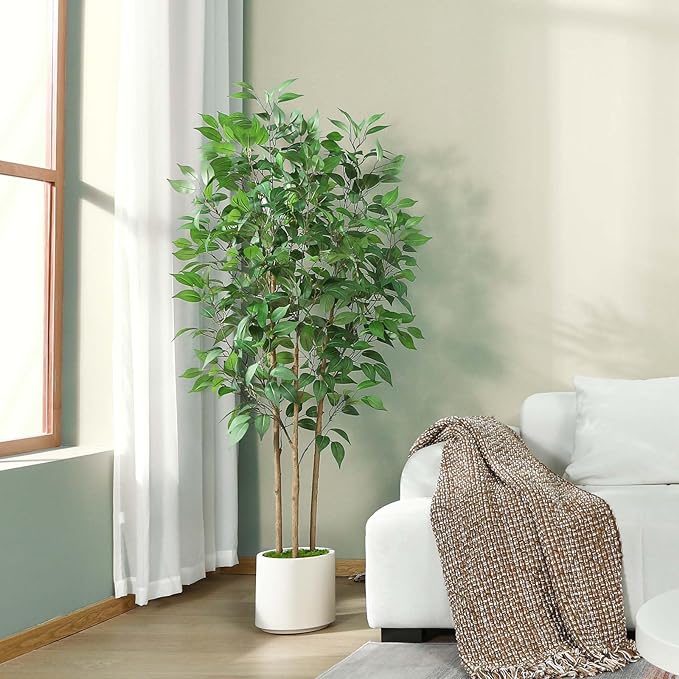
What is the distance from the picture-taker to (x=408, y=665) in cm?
273

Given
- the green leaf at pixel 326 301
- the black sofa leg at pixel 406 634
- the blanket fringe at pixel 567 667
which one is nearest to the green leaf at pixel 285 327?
the green leaf at pixel 326 301

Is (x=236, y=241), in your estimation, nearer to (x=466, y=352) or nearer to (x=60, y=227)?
(x=60, y=227)

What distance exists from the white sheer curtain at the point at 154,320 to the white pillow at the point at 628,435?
1413mm

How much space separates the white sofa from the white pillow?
0.16 ft

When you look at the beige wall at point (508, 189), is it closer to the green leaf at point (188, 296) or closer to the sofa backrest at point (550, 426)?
the sofa backrest at point (550, 426)

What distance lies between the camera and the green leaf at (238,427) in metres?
3.27

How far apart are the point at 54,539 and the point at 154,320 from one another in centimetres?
84

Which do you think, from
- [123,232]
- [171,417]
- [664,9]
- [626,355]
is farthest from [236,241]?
[664,9]

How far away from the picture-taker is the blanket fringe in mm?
2576

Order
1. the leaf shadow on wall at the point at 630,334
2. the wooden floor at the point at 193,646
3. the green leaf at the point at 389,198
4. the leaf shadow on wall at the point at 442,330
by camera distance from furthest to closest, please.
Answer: the leaf shadow on wall at the point at 442,330
the leaf shadow on wall at the point at 630,334
the green leaf at the point at 389,198
the wooden floor at the point at 193,646

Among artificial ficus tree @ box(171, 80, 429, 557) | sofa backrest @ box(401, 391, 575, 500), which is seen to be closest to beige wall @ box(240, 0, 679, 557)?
sofa backrest @ box(401, 391, 575, 500)

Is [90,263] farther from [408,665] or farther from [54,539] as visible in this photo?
[408,665]

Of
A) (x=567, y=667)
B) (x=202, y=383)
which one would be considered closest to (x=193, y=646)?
(x=202, y=383)

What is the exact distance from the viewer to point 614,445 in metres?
3.26
